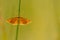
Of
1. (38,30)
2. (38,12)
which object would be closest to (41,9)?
(38,12)

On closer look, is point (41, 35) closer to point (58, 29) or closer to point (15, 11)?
point (58, 29)

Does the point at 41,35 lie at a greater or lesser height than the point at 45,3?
lesser

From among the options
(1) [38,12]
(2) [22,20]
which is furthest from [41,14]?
(2) [22,20]

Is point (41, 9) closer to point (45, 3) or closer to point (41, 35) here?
point (45, 3)

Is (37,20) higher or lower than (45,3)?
lower
